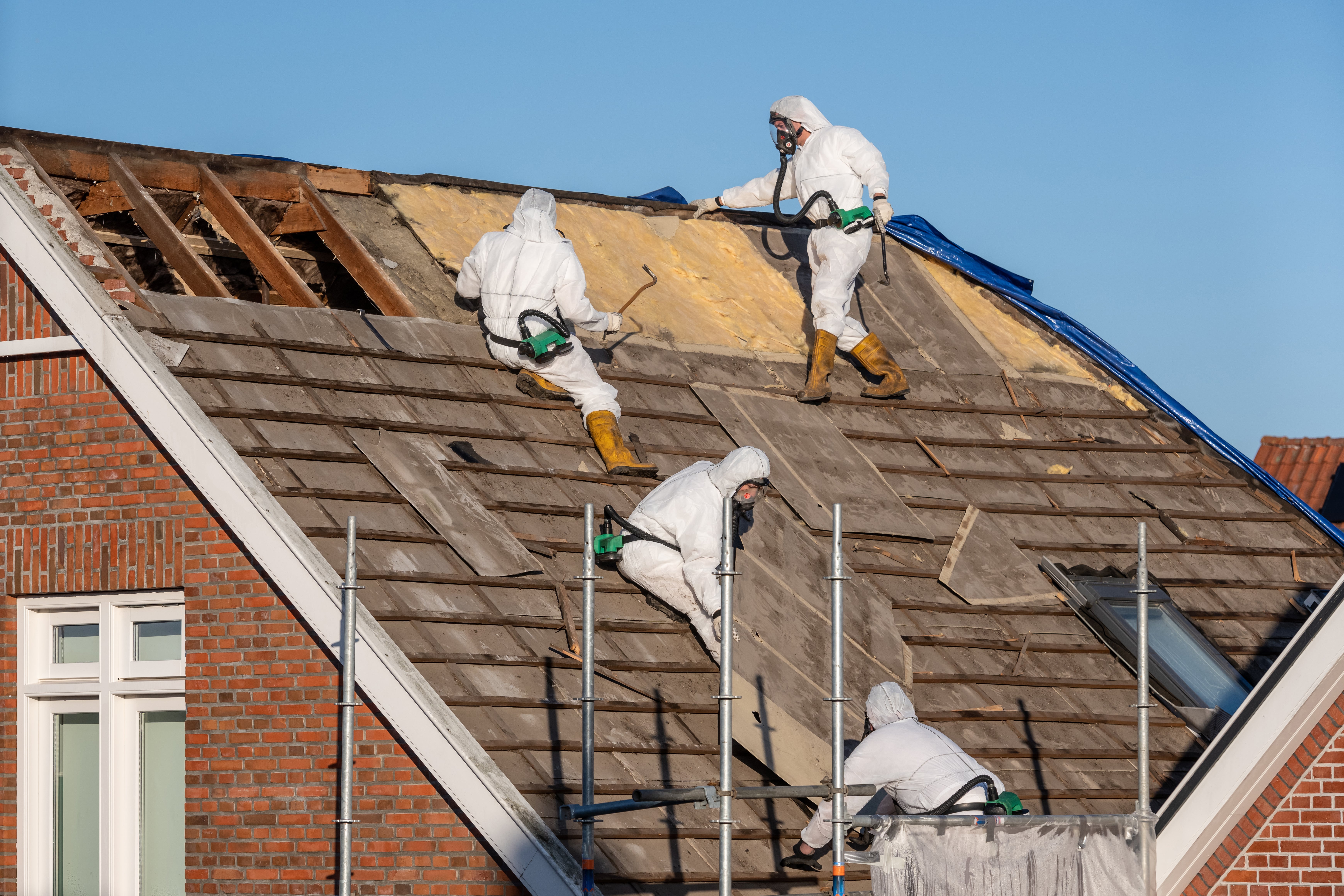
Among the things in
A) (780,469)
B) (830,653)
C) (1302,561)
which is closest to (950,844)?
(830,653)

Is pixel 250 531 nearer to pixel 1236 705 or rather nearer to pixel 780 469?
pixel 780 469

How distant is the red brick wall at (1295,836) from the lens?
8141mm

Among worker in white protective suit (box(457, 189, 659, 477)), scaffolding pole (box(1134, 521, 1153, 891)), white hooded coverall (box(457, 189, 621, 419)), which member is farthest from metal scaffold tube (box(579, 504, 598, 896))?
white hooded coverall (box(457, 189, 621, 419))

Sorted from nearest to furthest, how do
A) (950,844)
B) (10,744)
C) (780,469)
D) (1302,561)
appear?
1. (950,844)
2. (10,744)
3. (780,469)
4. (1302,561)

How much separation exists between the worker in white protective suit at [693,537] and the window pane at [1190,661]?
2854 millimetres

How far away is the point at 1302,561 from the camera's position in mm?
12352

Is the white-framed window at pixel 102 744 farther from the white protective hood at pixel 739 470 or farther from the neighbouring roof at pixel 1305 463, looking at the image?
the neighbouring roof at pixel 1305 463

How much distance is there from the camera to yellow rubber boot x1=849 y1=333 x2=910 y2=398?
12102mm

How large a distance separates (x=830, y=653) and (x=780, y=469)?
65.3 inches

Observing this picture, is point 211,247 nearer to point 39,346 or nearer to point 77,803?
point 39,346

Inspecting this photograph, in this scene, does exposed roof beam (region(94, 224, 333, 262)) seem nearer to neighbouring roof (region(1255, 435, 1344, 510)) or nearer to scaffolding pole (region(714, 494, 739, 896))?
scaffolding pole (region(714, 494, 739, 896))

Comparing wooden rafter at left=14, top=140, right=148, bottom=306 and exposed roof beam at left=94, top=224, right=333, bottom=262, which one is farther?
exposed roof beam at left=94, top=224, right=333, bottom=262

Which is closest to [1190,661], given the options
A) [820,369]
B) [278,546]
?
[820,369]

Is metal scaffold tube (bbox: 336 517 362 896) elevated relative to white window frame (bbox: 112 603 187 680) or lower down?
lower down
